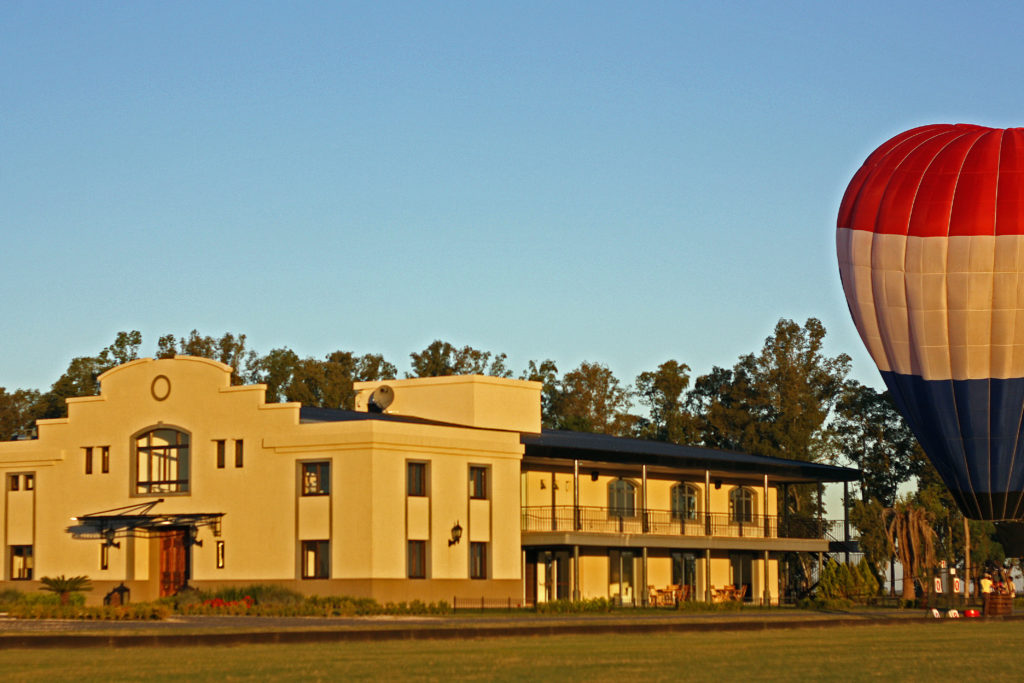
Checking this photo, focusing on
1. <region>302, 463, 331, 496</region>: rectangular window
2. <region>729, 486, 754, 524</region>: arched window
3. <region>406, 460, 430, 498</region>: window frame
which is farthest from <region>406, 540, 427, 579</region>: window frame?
<region>729, 486, 754, 524</region>: arched window

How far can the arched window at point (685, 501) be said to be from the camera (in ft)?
201

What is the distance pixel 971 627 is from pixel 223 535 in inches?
940

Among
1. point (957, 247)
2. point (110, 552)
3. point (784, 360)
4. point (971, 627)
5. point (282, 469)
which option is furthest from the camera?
point (784, 360)

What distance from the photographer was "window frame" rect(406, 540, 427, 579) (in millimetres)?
49531

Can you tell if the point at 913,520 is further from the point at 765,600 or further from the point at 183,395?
the point at 183,395

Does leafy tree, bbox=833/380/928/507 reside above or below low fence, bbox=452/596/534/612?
above

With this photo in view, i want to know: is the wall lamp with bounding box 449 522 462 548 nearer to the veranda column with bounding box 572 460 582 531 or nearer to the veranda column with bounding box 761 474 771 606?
the veranda column with bounding box 572 460 582 531

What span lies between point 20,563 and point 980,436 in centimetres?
3280

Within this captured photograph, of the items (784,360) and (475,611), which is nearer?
(475,611)

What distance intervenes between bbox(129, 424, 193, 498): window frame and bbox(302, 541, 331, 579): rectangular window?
5.29 m

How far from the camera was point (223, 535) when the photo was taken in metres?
51.1

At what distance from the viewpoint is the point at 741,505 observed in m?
64.6

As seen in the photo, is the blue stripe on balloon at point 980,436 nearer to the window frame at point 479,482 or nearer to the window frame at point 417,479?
the window frame at point 479,482

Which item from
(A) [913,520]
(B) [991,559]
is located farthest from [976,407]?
(B) [991,559]
